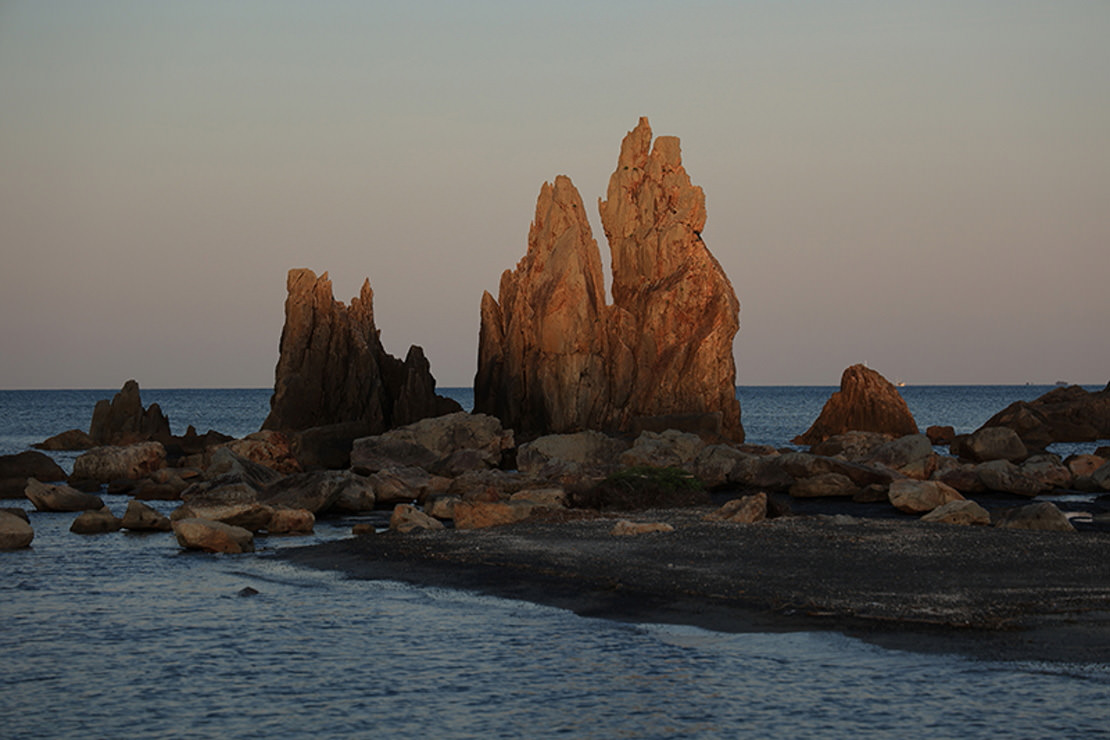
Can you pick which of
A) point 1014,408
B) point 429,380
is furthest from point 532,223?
point 1014,408

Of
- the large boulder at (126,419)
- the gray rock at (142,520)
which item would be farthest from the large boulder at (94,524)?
the large boulder at (126,419)

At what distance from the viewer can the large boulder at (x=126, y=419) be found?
81312 mm

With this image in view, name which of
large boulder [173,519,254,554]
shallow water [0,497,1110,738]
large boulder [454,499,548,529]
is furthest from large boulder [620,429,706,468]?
shallow water [0,497,1110,738]

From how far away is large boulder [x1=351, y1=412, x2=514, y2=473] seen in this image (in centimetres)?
6109

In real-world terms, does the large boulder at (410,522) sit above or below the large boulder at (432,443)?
below

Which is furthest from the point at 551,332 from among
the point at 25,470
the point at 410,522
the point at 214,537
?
the point at 214,537

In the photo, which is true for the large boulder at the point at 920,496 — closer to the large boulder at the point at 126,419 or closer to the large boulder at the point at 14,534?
the large boulder at the point at 14,534

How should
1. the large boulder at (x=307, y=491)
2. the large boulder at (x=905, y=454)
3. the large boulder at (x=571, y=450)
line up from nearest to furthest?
the large boulder at (x=307, y=491) < the large boulder at (x=905, y=454) < the large boulder at (x=571, y=450)

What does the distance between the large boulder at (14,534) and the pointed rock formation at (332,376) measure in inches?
1799

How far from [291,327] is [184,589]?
59786 millimetres

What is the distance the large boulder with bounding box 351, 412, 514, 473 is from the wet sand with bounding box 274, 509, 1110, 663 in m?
30.2

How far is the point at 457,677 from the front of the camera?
49.8ft

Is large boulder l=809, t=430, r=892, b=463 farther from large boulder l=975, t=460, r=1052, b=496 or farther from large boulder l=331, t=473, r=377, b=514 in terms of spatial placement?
large boulder l=331, t=473, r=377, b=514

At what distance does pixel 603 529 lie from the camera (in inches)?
1161
